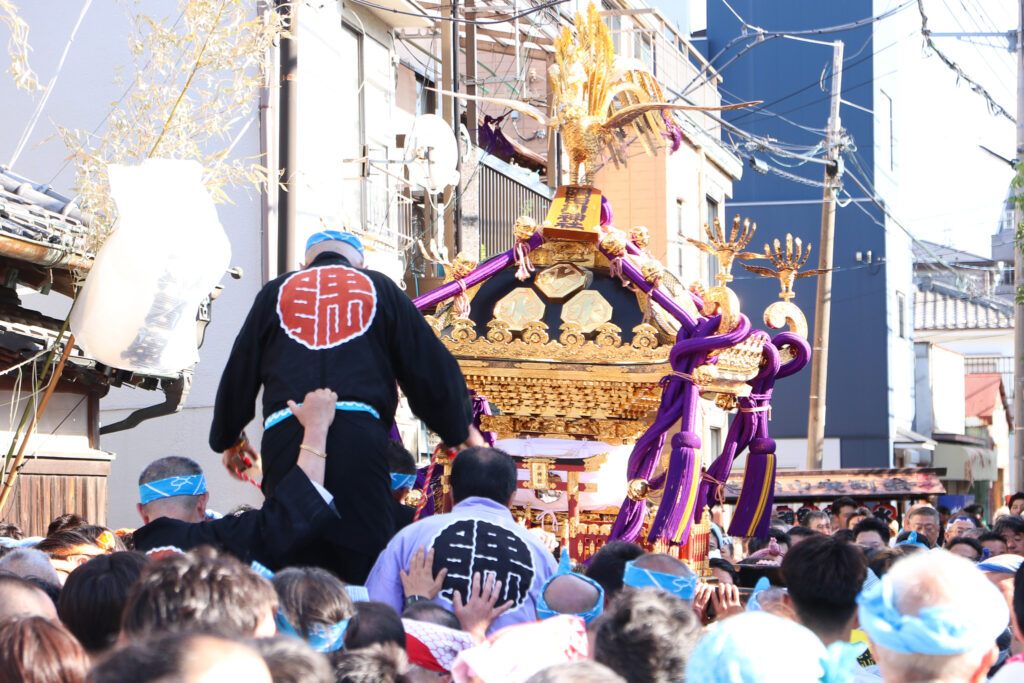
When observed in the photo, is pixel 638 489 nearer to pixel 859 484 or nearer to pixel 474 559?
pixel 474 559

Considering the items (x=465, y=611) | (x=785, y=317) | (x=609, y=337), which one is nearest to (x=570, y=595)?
(x=465, y=611)

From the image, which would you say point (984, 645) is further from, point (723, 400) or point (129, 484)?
point (129, 484)

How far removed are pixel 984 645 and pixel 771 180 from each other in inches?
953

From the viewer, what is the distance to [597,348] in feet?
23.9

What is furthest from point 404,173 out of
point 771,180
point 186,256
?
point 771,180

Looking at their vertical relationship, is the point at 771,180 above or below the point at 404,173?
above

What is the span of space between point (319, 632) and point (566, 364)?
4.63m

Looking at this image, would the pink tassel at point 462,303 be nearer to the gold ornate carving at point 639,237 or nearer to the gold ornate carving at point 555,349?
the gold ornate carving at point 555,349

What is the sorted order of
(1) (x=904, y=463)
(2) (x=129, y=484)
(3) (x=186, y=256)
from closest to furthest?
(3) (x=186, y=256) < (2) (x=129, y=484) < (1) (x=904, y=463)

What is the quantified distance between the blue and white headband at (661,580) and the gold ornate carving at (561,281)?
3977 millimetres

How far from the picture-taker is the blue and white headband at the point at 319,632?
2.79 metres

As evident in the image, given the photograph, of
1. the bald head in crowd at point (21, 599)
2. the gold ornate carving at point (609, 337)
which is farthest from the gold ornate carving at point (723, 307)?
the bald head in crowd at point (21, 599)

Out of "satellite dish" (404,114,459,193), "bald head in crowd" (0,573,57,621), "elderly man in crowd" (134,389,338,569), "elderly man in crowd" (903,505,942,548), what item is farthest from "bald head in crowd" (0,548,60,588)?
"satellite dish" (404,114,459,193)

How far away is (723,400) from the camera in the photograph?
7.61m
